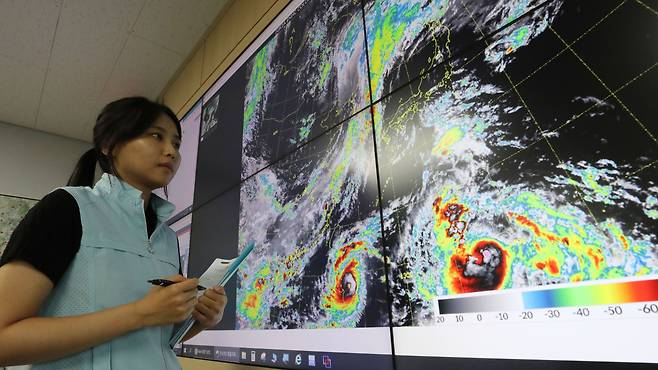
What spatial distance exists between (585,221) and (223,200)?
1.62 meters

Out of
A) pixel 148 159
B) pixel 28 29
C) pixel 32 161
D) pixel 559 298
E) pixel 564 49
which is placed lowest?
pixel 559 298

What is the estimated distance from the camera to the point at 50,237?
1.97 ft

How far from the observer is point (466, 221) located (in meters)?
0.80

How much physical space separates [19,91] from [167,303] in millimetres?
3706

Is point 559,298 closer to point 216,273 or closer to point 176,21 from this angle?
point 216,273

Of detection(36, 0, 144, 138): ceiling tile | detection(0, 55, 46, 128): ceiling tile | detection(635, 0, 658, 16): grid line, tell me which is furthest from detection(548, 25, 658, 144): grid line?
detection(0, 55, 46, 128): ceiling tile

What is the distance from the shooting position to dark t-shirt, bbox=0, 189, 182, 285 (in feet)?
1.88

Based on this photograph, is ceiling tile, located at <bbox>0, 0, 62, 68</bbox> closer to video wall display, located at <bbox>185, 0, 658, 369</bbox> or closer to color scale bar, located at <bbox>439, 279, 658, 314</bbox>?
A: video wall display, located at <bbox>185, 0, 658, 369</bbox>

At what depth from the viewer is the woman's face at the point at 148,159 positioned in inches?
32.4

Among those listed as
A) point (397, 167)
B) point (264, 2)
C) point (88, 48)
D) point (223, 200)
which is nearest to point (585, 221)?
point (397, 167)

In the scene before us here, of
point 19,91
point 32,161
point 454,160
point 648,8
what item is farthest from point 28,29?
point 648,8

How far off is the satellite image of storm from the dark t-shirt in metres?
0.70

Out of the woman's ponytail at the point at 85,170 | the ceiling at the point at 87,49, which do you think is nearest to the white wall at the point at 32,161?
the ceiling at the point at 87,49

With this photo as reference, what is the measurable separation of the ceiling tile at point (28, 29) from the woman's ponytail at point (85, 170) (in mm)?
2143
